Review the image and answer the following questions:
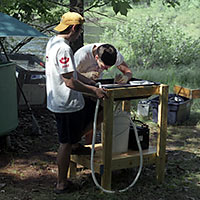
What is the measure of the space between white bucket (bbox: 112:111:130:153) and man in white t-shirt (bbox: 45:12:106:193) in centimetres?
37

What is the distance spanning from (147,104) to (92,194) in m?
3.15

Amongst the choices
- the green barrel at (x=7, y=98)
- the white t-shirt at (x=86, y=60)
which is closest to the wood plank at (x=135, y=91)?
the white t-shirt at (x=86, y=60)

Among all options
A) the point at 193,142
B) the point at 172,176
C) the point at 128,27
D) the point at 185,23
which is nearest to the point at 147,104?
the point at 193,142

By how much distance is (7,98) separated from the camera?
4816 millimetres

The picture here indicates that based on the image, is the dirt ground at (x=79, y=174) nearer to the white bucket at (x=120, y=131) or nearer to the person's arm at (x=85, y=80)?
the white bucket at (x=120, y=131)

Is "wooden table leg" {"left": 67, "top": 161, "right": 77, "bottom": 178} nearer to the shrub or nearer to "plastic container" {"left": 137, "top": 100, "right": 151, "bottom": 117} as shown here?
"plastic container" {"left": 137, "top": 100, "right": 151, "bottom": 117}

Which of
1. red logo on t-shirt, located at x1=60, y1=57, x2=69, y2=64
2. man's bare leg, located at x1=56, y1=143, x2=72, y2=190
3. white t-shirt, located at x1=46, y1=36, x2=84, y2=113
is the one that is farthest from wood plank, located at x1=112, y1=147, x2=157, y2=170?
red logo on t-shirt, located at x1=60, y1=57, x2=69, y2=64

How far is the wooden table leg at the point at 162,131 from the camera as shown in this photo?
403 centimetres

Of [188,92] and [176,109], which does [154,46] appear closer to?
[188,92]


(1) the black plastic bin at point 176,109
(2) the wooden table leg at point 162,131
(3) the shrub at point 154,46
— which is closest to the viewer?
(2) the wooden table leg at point 162,131

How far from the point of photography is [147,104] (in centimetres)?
681

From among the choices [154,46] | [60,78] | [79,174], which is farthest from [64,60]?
[154,46]

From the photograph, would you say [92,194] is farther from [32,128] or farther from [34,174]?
[32,128]

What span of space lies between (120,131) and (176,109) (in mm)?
2559
